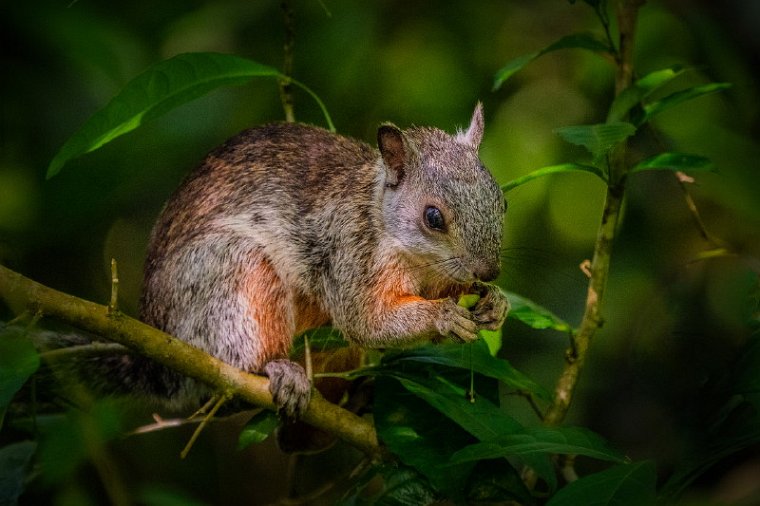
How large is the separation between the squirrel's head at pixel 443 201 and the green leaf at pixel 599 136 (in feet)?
1.55

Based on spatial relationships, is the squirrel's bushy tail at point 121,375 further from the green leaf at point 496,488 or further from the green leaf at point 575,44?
the green leaf at point 575,44

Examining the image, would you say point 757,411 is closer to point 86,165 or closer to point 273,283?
point 273,283

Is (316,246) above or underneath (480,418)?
above

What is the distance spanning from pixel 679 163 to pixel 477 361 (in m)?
0.69

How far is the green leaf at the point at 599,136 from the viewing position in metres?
2.03

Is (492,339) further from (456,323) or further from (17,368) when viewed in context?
(17,368)

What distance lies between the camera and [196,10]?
378cm

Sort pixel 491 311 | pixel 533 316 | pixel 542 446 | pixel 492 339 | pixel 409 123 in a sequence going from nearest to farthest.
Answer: pixel 542 446
pixel 491 311
pixel 533 316
pixel 492 339
pixel 409 123

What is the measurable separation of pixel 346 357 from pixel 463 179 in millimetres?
767

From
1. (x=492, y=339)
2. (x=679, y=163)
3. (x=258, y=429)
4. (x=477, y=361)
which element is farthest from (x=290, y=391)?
(x=679, y=163)

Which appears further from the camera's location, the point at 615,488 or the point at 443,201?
the point at 443,201

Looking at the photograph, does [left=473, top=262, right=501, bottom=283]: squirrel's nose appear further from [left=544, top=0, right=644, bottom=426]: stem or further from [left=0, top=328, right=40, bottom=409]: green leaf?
[left=0, top=328, right=40, bottom=409]: green leaf

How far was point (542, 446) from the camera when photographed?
1.97 meters

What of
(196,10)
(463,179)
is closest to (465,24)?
(196,10)
